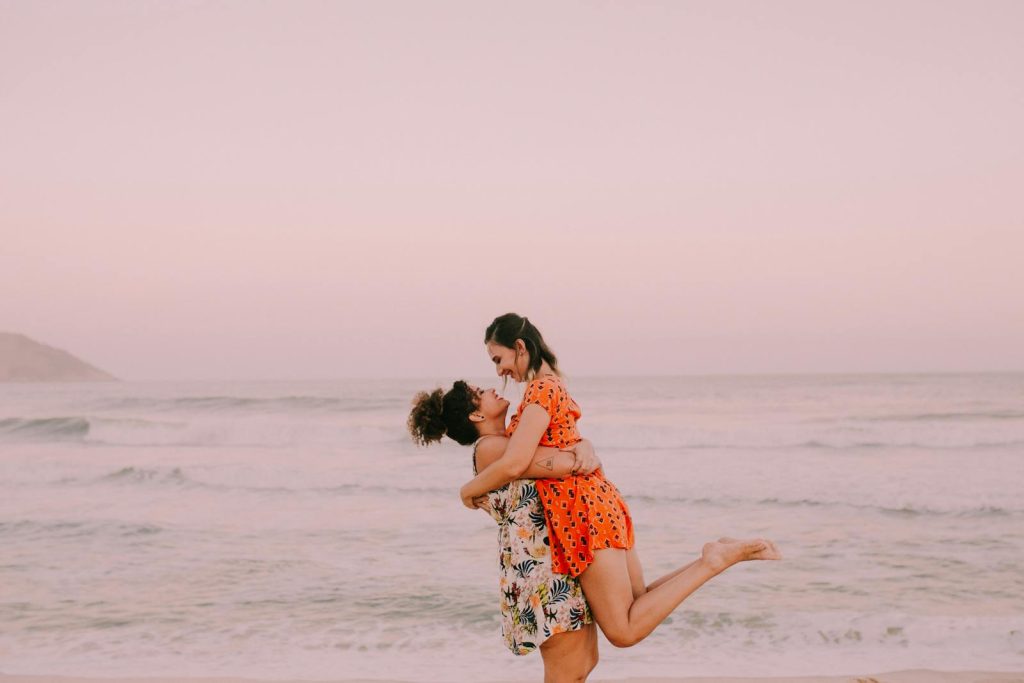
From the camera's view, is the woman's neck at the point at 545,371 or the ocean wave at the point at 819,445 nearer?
the woman's neck at the point at 545,371

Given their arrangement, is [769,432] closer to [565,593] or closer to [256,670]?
[256,670]

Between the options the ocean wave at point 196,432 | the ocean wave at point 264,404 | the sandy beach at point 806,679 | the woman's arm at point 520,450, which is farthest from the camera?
the ocean wave at point 264,404

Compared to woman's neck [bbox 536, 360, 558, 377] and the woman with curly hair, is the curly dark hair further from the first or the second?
woman's neck [bbox 536, 360, 558, 377]

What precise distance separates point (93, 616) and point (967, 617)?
6963mm

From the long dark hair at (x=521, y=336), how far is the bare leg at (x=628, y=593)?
81 centimetres

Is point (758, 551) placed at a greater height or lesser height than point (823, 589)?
greater

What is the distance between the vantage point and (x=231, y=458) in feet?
65.1

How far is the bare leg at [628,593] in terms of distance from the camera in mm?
3498

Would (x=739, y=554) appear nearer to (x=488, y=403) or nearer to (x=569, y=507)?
(x=569, y=507)

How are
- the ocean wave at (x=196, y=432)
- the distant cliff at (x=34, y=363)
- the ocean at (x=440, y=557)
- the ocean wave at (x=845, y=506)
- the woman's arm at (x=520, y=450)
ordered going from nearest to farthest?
the woman's arm at (x=520, y=450)
the ocean at (x=440, y=557)
the ocean wave at (x=845, y=506)
the ocean wave at (x=196, y=432)
the distant cliff at (x=34, y=363)

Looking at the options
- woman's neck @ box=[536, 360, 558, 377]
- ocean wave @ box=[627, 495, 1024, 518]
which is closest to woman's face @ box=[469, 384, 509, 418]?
woman's neck @ box=[536, 360, 558, 377]

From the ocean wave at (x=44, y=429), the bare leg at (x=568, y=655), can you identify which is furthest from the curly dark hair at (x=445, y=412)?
the ocean wave at (x=44, y=429)

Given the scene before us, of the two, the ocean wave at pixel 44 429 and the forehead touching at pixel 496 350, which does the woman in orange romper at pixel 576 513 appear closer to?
the forehead touching at pixel 496 350

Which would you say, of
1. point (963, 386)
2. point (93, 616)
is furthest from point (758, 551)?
point (963, 386)
